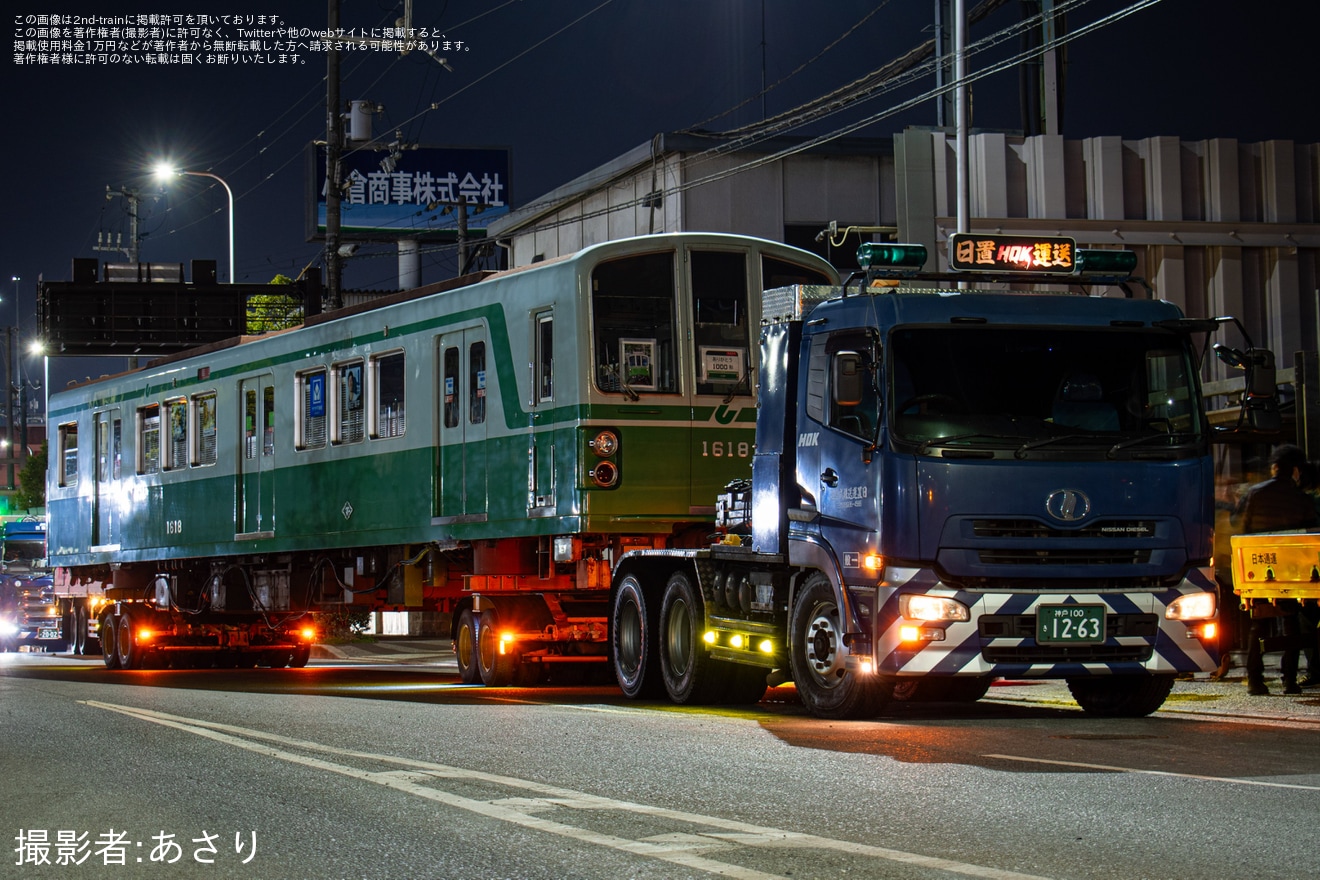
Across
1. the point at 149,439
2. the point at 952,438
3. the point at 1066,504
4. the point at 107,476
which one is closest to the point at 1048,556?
the point at 1066,504

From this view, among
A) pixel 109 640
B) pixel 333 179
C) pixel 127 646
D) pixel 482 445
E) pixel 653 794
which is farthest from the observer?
pixel 333 179

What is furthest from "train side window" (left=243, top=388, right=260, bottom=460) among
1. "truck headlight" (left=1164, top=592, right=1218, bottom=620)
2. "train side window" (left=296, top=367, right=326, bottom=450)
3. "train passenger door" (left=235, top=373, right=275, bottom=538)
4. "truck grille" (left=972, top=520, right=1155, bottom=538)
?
"truck headlight" (left=1164, top=592, right=1218, bottom=620)

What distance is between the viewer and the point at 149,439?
81.7 ft

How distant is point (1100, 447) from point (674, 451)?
195 inches

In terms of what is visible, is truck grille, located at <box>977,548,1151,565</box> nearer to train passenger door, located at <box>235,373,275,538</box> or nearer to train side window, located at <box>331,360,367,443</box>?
train side window, located at <box>331,360,367,443</box>

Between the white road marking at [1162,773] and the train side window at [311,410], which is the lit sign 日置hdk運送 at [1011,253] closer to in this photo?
the white road marking at [1162,773]

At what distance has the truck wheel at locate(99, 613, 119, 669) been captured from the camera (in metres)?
25.3

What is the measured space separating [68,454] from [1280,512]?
1968cm

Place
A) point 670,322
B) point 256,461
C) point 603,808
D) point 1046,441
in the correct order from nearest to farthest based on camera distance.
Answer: point 603,808
point 1046,441
point 670,322
point 256,461

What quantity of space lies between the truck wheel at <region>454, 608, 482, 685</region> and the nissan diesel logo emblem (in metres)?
7.64

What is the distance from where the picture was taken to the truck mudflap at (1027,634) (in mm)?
11273

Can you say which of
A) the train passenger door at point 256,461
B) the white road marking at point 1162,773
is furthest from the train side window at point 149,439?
the white road marking at point 1162,773

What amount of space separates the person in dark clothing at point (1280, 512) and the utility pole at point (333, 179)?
19.1 meters

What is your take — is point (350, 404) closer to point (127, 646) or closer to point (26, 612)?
point (127, 646)
